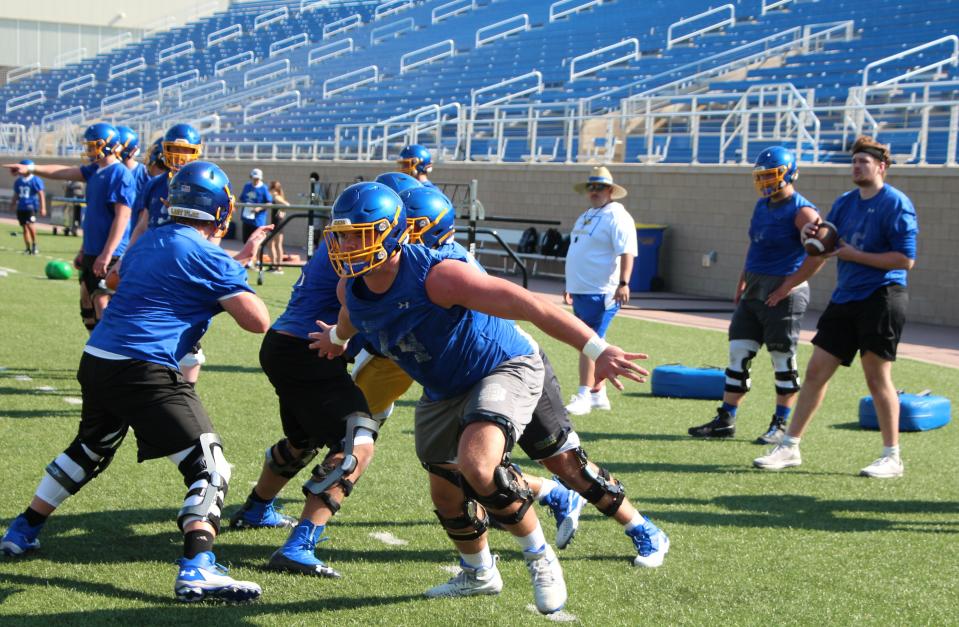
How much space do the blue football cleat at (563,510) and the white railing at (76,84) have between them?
46576mm

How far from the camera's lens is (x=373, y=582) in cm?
480

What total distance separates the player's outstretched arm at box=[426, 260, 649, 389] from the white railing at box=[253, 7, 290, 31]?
150ft

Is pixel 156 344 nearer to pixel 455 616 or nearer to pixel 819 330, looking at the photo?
pixel 455 616

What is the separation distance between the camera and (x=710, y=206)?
18453 millimetres

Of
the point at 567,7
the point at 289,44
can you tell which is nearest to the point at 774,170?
the point at 567,7

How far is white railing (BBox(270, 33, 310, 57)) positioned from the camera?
4381cm

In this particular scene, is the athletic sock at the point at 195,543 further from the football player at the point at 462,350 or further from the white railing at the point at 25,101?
the white railing at the point at 25,101

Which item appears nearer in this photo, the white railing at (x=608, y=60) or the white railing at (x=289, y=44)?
the white railing at (x=608, y=60)

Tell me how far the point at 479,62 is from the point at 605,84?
7211mm

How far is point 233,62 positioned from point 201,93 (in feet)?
13.1

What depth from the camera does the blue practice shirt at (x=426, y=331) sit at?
169 inches

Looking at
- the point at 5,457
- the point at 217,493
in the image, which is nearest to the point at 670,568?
the point at 217,493

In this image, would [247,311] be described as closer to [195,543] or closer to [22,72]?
[195,543]

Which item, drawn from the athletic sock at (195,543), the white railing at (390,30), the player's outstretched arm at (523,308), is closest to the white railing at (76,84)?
the white railing at (390,30)
